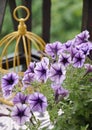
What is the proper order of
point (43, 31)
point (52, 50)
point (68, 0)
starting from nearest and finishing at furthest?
1. point (52, 50)
2. point (43, 31)
3. point (68, 0)

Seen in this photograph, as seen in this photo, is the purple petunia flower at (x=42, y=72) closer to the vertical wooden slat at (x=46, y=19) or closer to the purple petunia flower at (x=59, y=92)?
the purple petunia flower at (x=59, y=92)

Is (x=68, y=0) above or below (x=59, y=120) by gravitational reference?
above

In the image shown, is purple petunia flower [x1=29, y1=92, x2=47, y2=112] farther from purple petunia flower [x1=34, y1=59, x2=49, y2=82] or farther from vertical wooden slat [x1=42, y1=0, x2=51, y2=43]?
vertical wooden slat [x1=42, y1=0, x2=51, y2=43]

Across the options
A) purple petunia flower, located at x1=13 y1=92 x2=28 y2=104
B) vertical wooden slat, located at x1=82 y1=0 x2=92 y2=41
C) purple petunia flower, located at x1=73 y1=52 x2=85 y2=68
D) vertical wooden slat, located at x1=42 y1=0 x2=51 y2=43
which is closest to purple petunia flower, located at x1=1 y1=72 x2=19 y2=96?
purple petunia flower, located at x1=13 y1=92 x2=28 y2=104

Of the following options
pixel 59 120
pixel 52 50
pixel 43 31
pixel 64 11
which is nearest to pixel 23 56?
pixel 43 31

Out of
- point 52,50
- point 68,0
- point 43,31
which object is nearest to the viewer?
point 52,50

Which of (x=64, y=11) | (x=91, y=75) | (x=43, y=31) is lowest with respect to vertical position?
(x=91, y=75)

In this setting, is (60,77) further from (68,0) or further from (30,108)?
(68,0)
